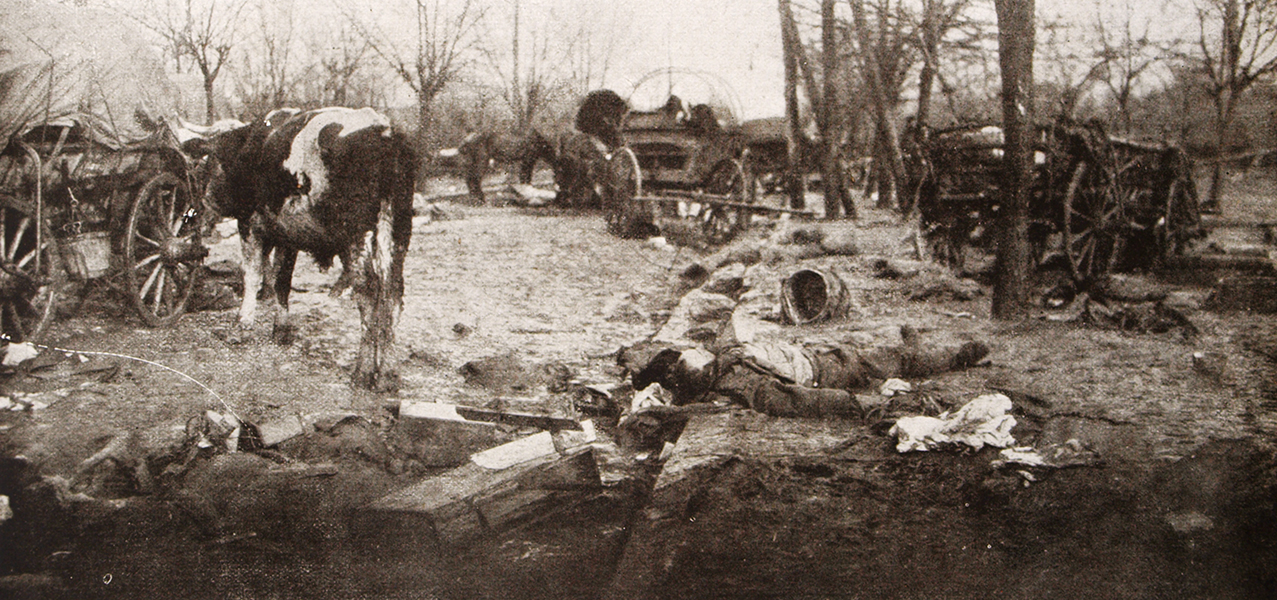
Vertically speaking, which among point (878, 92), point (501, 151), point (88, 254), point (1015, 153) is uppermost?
point (878, 92)

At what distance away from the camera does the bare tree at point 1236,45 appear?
5137 millimetres

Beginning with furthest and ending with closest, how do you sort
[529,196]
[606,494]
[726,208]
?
[529,196] → [726,208] → [606,494]

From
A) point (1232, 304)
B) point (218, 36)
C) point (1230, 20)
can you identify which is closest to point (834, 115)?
point (1230, 20)

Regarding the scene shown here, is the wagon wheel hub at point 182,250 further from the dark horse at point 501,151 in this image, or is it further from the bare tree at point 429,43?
the dark horse at point 501,151

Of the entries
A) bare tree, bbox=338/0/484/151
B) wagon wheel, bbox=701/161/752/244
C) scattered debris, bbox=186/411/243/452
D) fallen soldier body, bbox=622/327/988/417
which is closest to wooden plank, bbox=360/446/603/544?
scattered debris, bbox=186/411/243/452

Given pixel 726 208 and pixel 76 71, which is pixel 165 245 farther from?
pixel 726 208

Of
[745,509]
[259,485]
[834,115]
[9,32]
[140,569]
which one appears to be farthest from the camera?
[834,115]

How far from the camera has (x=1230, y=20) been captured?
6.21 metres

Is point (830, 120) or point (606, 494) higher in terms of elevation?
point (830, 120)

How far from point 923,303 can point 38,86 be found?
20.0ft

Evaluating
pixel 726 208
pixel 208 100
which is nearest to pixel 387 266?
A: pixel 208 100

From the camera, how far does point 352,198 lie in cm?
427

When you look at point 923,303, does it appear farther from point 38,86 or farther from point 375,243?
point 38,86

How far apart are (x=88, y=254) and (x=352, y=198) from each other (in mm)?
1641
